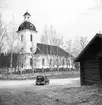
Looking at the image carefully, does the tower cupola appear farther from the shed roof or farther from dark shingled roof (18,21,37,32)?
the shed roof

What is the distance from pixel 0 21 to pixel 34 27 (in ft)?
86.2

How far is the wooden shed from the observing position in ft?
51.0

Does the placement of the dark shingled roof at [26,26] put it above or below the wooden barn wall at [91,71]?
above

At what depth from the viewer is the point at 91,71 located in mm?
17047

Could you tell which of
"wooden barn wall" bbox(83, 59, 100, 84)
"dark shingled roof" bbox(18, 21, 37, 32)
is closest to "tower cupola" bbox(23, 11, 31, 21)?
"dark shingled roof" bbox(18, 21, 37, 32)

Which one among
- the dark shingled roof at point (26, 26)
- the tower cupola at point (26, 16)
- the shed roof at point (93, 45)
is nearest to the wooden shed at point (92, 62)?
the shed roof at point (93, 45)

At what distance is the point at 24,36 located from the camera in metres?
59.6

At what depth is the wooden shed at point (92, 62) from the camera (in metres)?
15.5

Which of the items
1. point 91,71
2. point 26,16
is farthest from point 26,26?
point 91,71

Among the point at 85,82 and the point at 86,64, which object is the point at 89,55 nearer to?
the point at 86,64

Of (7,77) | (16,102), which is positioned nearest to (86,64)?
(16,102)

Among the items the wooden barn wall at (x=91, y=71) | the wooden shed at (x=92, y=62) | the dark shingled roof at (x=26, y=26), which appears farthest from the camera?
the dark shingled roof at (x=26, y=26)

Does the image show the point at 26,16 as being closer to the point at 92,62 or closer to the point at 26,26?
the point at 26,26

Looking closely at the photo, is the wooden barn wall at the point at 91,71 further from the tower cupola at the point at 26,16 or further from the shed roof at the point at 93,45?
the tower cupola at the point at 26,16
